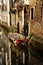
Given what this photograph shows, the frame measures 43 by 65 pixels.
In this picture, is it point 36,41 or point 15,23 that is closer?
point 36,41

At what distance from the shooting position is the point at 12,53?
31.6 feet

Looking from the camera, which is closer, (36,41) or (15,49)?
(15,49)

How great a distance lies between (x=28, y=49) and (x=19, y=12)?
19.4 feet

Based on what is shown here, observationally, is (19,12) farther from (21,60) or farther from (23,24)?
(21,60)

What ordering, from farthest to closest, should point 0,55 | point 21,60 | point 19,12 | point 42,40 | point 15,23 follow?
point 15,23, point 19,12, point 42,40, point 0,55, point 21,60

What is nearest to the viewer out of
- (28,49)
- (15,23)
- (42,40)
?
(28,49)

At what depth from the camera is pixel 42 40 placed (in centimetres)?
1085

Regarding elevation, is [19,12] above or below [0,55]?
above

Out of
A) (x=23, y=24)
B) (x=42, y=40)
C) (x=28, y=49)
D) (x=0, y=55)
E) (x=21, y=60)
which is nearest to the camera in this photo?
(x=21, y=60)

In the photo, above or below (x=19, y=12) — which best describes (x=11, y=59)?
below

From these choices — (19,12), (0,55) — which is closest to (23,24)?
(19,12)

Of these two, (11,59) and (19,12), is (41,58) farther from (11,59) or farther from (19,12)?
(19,12)

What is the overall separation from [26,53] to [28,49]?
68 centimetres

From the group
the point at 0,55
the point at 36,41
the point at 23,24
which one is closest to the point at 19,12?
the point at 23,24
